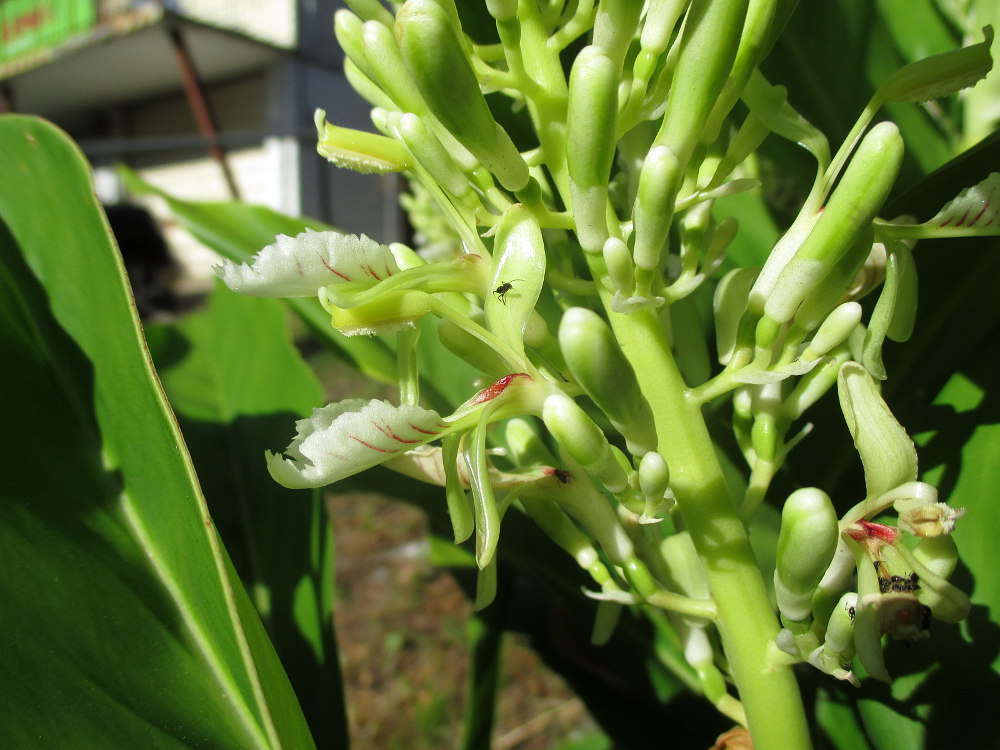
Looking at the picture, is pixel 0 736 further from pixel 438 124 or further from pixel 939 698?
pixel 939 698

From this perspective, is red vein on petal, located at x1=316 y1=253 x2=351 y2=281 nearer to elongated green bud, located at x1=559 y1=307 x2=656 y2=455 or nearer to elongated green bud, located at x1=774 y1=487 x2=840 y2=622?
elongated green bud, located at x1=559 y1=307 x2=656 y2=455

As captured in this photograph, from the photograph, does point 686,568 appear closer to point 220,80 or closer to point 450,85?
point 450,85

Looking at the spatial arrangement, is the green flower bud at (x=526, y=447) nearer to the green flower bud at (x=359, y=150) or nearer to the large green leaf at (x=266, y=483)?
the green flower bud at (x=359, y=150)

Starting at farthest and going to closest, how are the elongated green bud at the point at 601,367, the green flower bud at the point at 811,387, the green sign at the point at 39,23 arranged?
1. the green sign at the point at 39,23
2. the green flower bud at the point at 811,387
3. the elongated green bud at the point at 601,367

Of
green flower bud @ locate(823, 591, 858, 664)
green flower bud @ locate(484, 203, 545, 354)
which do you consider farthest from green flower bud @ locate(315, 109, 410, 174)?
green flower bud @ locate(823, 591, 858, 664)

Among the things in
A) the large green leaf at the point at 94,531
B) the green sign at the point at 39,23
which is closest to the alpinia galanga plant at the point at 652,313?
the large green leaf at the point at 94,531
